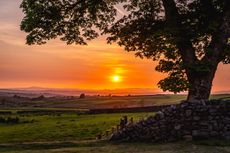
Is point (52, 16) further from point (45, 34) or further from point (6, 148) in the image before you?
point (6, 148)

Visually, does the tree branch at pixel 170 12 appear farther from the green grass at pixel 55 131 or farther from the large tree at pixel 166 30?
the green grass at pixel 55 131

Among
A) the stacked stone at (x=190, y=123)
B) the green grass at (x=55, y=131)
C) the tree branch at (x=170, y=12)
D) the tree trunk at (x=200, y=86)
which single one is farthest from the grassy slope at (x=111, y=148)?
the green grass at (x=55, y=131)

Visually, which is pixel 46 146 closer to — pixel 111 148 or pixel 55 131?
pixel 111 148

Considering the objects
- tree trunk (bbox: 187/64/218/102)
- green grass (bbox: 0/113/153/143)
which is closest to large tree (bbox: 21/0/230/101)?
tree trunk (bbox: 187/64/218/102)

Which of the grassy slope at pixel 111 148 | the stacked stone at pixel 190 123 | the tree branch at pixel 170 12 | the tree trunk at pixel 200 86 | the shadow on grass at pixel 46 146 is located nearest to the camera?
the grassy slope at pixel 111 148

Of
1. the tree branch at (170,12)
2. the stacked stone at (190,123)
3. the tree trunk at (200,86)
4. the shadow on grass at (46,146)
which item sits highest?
the tree branch at (170,12)

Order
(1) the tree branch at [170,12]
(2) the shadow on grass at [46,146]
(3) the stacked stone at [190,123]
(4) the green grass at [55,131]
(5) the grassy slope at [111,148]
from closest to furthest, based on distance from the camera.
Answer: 1. (5) the grassy slope at [111,148]
2. (2) the shadow on grass at [46,146]
3. (3) the stacked stone at [190,123]
4. (1) the tree branch at [170,12]
5. (4) the green grass at [55,131]

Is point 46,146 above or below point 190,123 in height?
below

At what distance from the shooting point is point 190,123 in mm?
31094

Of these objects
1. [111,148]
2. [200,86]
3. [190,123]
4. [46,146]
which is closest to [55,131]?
[46,146]

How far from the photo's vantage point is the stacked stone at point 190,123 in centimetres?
3072

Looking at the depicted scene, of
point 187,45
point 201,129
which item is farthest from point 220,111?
point 187,45

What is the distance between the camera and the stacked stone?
3072 centimetres

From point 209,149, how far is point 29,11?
1821 centimetres
